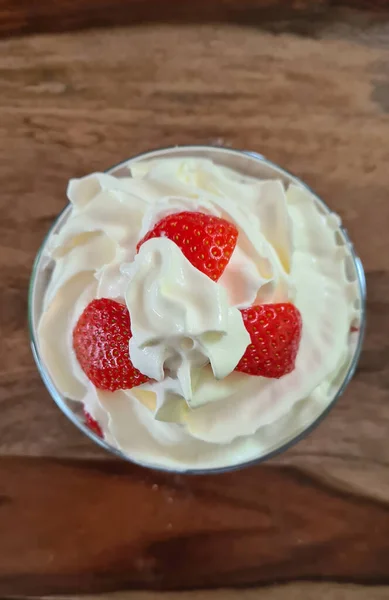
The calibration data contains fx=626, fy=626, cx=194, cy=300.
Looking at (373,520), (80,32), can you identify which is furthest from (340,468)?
(80,32)

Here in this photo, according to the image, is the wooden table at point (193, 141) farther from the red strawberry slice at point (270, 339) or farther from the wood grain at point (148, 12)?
the red strawberry slice at point (270, 339)

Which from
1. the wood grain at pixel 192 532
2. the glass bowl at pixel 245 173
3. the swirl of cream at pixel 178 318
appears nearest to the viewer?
the swirl of cream at pixel 178 318

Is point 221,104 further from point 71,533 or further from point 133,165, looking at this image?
point 71,533

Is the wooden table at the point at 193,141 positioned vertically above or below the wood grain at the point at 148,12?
below

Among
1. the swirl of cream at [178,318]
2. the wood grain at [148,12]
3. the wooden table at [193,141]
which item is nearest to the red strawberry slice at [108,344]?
the swirl of cream at [178,318]

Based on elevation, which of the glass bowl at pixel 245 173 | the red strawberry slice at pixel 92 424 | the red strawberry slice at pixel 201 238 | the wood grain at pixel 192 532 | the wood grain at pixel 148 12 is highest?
the wood grain at pixel 148 12

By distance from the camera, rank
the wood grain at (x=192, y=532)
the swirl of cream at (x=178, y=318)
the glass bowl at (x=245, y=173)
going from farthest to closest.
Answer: the wood grain at (x=192, y=532) → the glass bowl at (x=245, y=173) → the swirl of cream at (x=178, y=318)

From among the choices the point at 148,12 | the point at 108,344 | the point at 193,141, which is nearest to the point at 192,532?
the point at 108,344
